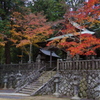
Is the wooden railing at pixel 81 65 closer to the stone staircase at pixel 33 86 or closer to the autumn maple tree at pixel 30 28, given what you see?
the stone staircase at pixel 33 86

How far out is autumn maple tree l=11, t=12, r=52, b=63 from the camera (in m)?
19.4

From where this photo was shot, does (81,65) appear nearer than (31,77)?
Yes

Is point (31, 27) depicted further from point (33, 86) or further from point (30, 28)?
point (33, 86)

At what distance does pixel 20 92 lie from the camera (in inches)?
560

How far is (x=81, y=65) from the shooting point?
12836 millimetres

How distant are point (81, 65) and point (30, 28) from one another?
33.2 feet

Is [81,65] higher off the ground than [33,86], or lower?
higher

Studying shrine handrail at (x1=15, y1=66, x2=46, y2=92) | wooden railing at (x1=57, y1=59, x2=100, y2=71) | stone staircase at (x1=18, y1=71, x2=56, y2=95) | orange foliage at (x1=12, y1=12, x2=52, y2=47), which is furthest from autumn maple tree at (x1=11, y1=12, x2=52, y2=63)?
wooden railing at (x1=57, y1=59, x2=100, y2=71)

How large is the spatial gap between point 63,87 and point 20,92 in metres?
4.34

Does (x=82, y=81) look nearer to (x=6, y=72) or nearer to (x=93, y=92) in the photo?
(x=93, y=92)

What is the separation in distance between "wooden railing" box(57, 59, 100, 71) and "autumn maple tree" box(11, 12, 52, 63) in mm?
6708

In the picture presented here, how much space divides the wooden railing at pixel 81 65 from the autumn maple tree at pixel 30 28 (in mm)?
6708

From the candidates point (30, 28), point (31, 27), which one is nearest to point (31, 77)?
point (30, 28)

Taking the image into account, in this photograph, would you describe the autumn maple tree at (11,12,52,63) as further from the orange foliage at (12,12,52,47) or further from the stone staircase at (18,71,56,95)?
the stone staircase at (18,71,56,95)
